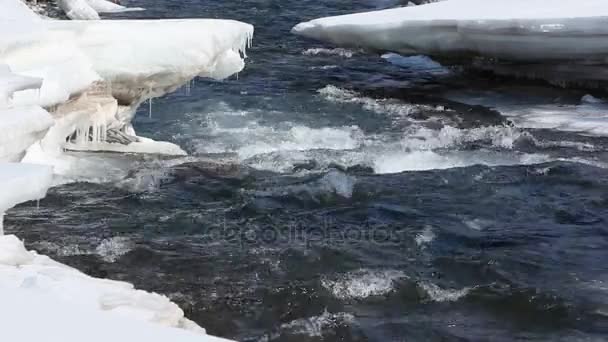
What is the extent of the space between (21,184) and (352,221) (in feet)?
13.9

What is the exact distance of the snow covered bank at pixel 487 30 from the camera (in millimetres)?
13227

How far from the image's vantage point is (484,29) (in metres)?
13.5

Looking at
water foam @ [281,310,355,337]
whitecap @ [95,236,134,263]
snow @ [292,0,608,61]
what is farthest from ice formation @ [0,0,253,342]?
snow @ [292,0,608,61]

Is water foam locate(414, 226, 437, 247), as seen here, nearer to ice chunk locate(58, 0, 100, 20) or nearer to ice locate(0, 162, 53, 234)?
ice locate(0, 162, 53, 234)

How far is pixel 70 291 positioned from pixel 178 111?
8.11 metres

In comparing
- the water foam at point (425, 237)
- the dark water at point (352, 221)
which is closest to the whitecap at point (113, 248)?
the dark water at point (352, 221)

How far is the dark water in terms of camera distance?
754 centimetres

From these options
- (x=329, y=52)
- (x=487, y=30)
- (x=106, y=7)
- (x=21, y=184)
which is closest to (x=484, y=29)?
(x=487, y=30)

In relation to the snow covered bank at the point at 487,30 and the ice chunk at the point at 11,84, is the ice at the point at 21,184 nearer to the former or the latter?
the ice chunk at the point at 11,84

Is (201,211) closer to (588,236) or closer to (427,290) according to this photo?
(427,290)

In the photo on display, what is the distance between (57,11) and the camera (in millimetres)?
20453

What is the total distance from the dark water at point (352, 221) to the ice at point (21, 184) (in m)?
1.89

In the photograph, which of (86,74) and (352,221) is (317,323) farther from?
(86,74)

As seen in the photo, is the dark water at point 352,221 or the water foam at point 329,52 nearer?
the dark water at point 352,221
